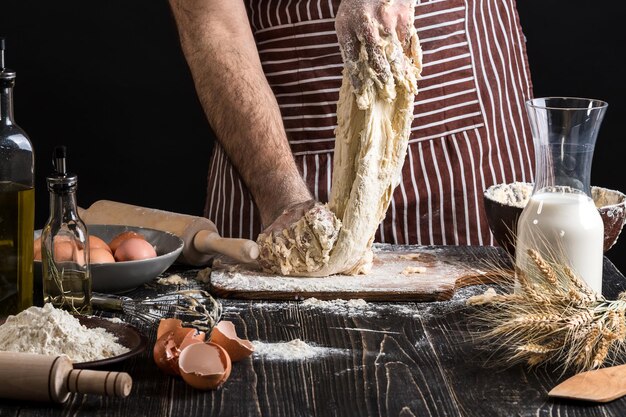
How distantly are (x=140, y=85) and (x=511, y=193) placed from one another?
5.35 ft

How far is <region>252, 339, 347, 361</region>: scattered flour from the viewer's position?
1351 mm

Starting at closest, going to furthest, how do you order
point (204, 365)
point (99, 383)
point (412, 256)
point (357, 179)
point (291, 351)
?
point (99, 383) → point (204, 365) → point (291, 351) → point (357, 179) → point (412, 256)

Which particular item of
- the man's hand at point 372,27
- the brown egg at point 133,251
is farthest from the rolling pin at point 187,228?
the man's hand at point 372,27

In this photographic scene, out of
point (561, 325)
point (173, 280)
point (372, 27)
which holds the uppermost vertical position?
point (372, 27)

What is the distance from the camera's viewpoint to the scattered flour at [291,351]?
1351 millimetres

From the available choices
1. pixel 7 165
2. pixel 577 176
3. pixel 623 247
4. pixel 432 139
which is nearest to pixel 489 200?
pixel 577 176

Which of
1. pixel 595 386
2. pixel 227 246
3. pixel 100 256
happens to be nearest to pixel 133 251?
pixel 100 256

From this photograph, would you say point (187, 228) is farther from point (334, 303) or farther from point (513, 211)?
point (513, 211)

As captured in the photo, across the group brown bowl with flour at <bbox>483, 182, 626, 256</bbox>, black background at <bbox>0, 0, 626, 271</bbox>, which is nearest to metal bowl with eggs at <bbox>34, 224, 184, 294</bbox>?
brown bowl with flour at <bbox>483, 182, 626, 256</bbox>

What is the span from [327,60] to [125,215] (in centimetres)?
61

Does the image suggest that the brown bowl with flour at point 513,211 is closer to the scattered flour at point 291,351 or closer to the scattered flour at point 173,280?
the scattered flour at point 291,351

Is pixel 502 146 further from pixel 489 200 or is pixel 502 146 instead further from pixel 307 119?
pixel 489 200

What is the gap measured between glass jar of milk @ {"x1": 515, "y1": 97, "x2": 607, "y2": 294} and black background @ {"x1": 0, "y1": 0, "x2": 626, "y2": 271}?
1680mm

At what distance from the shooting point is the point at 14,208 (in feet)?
4.75
